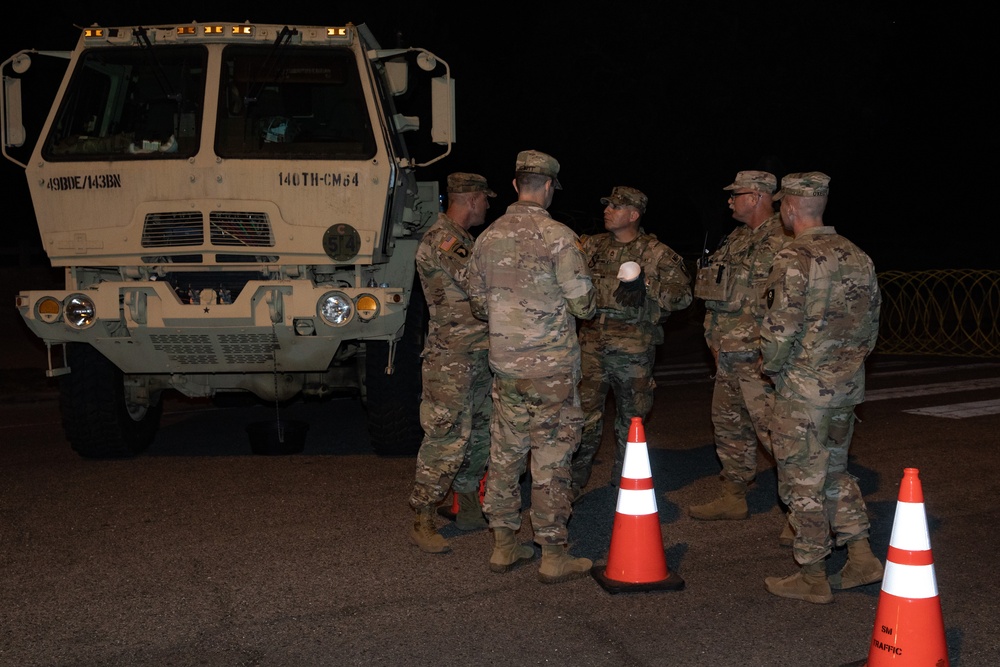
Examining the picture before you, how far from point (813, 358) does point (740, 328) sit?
1453 millimetres

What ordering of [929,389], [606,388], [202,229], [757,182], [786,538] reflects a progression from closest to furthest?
[786,538] < [757,182] < [606,388] < [202,229] < [929,389]

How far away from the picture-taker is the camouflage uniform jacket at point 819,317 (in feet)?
17.5

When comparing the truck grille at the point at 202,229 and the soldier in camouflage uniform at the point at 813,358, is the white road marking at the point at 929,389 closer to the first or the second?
the soldier in camouflage uniform at the point at 813,358

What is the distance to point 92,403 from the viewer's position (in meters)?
8.29

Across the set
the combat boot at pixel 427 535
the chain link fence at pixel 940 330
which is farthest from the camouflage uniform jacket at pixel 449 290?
the chain link fence at pixel 940 330

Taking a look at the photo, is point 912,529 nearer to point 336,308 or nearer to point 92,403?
point 336,308

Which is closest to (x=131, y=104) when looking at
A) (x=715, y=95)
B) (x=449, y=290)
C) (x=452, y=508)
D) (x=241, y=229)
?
(x=241, y=229)

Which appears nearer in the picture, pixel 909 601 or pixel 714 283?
pixel 909 601

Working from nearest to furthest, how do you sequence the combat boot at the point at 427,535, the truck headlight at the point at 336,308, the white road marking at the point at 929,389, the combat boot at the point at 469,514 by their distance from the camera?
the combat boot at the point at 427,535
the combat boot at the point at 469,514
the truck headlight at the point at 336,308
the white road marking at the point at 929,389

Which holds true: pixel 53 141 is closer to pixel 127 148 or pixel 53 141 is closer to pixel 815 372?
pixel 127 148

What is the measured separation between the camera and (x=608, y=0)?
122 ft

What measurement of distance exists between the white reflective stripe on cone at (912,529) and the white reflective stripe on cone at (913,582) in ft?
0.24

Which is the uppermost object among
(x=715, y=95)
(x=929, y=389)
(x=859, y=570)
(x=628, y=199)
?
(x=715, y=95)

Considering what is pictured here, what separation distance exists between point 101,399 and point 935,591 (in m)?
6.08
